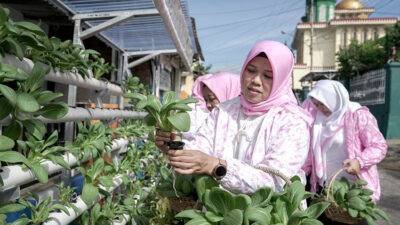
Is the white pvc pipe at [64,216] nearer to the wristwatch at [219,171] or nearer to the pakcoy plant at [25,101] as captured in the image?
the pakcoy plant at [25,101]

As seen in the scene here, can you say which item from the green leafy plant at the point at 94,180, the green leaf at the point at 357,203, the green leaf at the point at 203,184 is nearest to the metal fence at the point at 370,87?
the green leaf at the point at 357,203

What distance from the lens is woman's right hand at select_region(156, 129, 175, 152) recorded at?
5.58ft

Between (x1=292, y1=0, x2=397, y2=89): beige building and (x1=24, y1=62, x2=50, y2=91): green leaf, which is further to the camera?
(x1=292, y1=0, x2=397, y2=89): beige building

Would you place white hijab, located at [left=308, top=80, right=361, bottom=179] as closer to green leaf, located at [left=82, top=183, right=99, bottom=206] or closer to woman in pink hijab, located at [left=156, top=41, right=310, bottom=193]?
woman in pink hijab, located at [left=156, top=41, right=310, bottom=193]

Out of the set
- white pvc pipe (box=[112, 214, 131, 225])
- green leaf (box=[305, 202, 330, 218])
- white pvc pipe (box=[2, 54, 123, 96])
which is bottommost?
white pvc pipe (box=[112, 214, 131, 225])

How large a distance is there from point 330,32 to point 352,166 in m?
49.0

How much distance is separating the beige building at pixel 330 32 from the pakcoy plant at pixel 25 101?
141ft

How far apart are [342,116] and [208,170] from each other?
2379 millimetres

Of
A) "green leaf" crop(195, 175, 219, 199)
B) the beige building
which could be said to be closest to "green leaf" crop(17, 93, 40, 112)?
"green leaf" crop(195, 175, 219, 199)

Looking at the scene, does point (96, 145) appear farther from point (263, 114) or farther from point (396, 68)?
point (396, 68)

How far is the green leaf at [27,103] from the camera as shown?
1.26m

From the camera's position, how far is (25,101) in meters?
1.28

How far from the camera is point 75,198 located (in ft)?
7.25

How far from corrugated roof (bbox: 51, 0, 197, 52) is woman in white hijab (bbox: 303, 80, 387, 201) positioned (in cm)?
191
